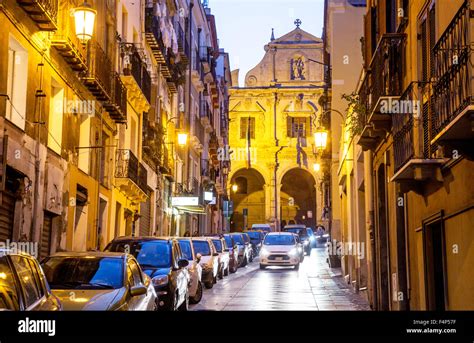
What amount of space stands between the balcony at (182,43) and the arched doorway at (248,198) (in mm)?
35767

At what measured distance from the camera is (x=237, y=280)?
28328 mm

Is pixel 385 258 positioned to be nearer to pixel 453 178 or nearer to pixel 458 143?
pixel 453 178

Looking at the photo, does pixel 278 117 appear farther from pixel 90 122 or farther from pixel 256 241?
pixel 90 122

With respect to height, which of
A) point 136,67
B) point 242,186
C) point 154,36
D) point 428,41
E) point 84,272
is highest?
point 154,36

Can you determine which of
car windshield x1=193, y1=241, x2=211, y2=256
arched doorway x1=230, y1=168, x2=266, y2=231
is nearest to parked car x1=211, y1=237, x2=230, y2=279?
car windshield x1=193, y1=241, x2=211, y2=256

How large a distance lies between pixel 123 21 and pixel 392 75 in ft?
47.5

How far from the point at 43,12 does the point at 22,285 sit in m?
9.42

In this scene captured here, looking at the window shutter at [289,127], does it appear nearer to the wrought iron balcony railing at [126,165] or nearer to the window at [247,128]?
the window at [247,128]

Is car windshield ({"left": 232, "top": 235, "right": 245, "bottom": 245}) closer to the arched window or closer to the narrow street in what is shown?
the narrow street

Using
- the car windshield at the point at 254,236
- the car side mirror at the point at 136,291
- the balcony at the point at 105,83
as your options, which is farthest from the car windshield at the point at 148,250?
the car windshield at the point at 254,236

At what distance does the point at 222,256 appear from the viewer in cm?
2906

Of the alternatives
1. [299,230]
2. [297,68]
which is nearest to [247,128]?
[297,68]

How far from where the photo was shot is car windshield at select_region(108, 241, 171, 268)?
15602 mm

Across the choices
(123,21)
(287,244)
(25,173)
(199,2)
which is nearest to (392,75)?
(25,173)
